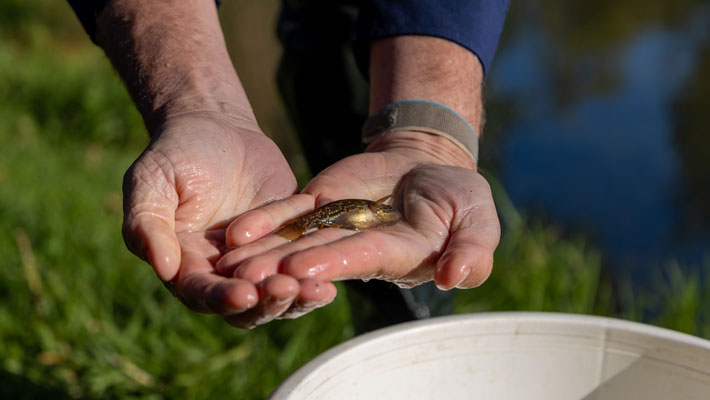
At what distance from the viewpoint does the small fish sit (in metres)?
1.85

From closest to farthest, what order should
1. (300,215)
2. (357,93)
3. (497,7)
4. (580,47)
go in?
1. (300,215)
2. (497,7)
3. (357,93)
4. (580,47)

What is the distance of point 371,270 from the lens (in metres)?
1.63

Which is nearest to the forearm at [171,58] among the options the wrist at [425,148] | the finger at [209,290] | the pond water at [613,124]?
the wrist at [425,148]

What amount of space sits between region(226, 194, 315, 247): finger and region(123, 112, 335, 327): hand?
0.07 meters

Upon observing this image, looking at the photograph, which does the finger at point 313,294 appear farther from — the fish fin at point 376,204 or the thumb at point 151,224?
the fish fin at point 376,204

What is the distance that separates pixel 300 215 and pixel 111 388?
1.44m

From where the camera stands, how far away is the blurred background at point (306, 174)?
9.66ft

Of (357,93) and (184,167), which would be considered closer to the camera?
(184,167)

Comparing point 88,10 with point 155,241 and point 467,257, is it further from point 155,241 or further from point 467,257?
point 467,257

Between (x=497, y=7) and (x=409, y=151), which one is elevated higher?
(x=497, y=7)

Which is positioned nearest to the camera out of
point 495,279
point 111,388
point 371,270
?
point 371,270

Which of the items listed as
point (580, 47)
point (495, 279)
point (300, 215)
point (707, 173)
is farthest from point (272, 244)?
point (580, 47)

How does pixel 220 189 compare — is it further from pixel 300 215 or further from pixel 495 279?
pixel 495 279

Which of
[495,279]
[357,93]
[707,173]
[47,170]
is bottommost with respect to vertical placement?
[707,173]
